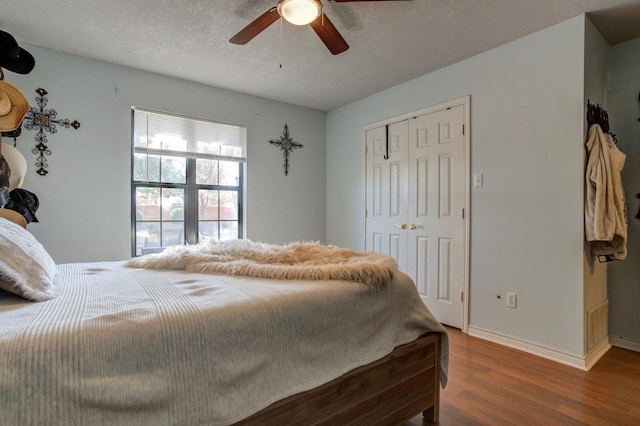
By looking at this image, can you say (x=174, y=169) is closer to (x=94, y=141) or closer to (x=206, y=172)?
(x=206, y=172)

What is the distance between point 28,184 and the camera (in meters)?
2.71

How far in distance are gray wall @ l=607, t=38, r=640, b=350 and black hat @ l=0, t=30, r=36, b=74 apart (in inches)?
178

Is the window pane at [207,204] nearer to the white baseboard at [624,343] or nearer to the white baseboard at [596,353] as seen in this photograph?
the white baseboard at [596,353]

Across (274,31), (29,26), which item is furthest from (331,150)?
(29,26)

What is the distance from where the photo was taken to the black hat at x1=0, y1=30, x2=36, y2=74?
2120 millimetres

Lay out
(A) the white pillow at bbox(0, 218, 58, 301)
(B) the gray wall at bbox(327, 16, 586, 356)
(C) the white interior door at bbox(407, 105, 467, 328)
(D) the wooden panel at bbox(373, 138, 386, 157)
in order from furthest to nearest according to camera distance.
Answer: (D) the wooden panel at bbox(373, 138, 386, 157)
(C) the white interior door at bbox(407, 105, 467, 328)
(B) the gray wall at bbox(327, 16, 586, 356)
(A) the white pillow at bbox(0, 218, 58, 301)

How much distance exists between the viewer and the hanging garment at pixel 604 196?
7.30 feet

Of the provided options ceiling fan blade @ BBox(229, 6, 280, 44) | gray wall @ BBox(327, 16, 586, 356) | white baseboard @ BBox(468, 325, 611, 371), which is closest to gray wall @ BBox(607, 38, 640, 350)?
white baseboard @ BBox(468, 325, 611, 371)

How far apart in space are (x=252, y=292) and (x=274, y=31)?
7.04ft

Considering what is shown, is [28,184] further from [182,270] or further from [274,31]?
[274,31]

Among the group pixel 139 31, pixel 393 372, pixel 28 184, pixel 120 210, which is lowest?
pixel 393 372

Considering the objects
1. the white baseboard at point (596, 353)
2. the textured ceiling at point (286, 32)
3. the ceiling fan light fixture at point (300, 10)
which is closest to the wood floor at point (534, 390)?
the white baseboard at point (596, 353)

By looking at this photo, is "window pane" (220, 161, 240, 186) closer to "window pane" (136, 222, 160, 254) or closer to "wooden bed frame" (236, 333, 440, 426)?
"window pane" (136, 222, 160, 254)

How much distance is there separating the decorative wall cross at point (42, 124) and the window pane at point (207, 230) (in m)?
1.43
